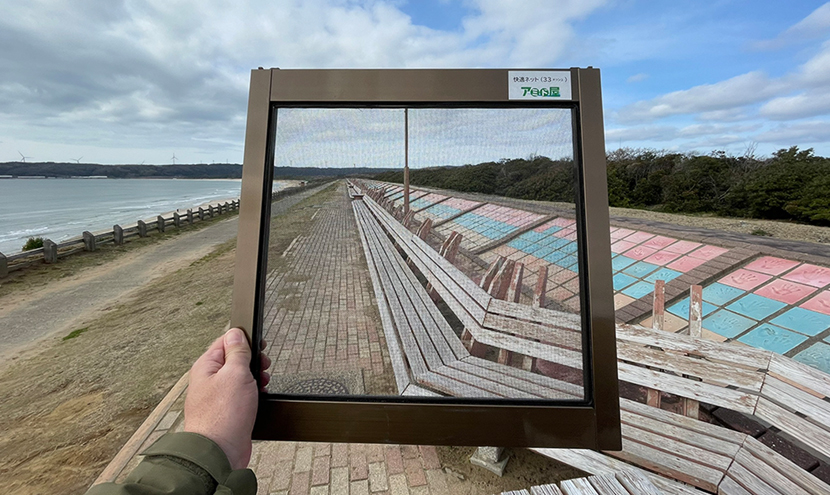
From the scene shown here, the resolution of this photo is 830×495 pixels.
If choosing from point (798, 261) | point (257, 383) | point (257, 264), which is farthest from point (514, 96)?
point (798, 261)

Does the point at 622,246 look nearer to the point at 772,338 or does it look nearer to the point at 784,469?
the point at 772,338

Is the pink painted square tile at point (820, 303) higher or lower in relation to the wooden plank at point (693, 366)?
higher

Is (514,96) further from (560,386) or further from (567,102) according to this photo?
(560,386)

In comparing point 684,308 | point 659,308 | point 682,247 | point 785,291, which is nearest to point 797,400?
point 659,308

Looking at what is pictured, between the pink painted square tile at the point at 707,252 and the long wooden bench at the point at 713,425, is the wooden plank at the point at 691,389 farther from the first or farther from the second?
the pink painted square tile at the point at 707,252

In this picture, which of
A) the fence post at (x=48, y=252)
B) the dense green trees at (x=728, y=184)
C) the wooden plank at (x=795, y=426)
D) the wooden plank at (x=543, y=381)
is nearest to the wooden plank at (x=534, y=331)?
the wooden plank at (x=543, y=381)

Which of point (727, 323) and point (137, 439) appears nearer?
point (137, 439)

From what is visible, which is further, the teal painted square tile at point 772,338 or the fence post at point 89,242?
the fence post at point 89,242
